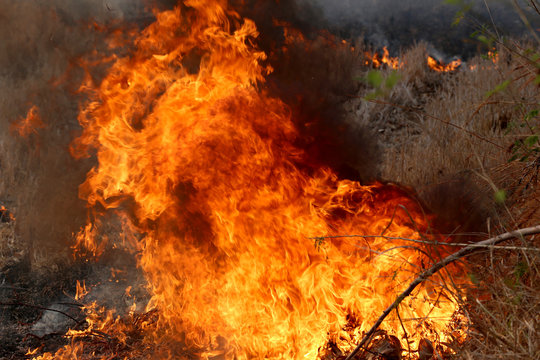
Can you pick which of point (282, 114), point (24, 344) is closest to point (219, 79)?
point (282, 114)

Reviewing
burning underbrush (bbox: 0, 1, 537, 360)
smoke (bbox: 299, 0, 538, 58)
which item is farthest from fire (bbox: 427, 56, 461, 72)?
burning underbrush (bbox: 0, 1, 537, 360)

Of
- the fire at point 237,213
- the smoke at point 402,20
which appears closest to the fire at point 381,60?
the smoke at point 402,20

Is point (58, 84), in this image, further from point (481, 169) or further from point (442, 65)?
point (442, 65)

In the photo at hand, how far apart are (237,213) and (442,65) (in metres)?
7.34

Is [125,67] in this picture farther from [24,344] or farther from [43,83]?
[43,83]

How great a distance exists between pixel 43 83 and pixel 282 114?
503cm

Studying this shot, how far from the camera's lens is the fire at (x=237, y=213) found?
3379 mm

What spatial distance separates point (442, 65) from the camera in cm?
895

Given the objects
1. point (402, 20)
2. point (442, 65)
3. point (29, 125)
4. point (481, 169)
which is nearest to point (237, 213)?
point (481, 169)

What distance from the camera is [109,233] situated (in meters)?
6.26

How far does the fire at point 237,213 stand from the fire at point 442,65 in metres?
6.21

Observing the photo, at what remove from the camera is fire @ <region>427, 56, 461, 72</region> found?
8.84m

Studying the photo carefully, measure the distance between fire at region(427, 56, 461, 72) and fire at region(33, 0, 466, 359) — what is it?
20.4 feet

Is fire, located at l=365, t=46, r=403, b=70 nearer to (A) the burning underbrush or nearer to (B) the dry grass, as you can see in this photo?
(B) the dry grass
